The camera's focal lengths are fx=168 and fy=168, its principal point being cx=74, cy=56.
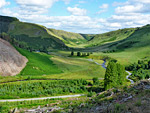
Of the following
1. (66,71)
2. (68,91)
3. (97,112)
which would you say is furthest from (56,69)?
(97,112)

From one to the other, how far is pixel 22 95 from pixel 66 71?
79570 millimetres

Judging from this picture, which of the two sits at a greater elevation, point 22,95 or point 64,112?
point 64,112

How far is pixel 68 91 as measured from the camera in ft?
234

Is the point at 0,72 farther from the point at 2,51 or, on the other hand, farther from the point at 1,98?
the point at 1,98

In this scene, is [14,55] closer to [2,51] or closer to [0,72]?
[2,51]

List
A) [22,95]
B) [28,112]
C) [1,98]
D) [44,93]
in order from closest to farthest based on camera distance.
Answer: [28,112] < [1,98] < [22,95] < [44,93]

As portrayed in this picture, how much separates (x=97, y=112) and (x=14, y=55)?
108704 mm

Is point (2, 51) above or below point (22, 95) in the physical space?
above

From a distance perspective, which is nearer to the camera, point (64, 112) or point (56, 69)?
point (64, 112)

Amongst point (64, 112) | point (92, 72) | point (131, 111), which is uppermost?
point (131, 111)

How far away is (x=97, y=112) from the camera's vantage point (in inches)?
876

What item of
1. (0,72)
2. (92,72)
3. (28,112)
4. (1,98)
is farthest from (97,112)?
(92,72)

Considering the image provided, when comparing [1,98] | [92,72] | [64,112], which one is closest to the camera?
[64,112]

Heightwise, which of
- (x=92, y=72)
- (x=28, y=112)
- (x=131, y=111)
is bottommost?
(x=92, y=72)
